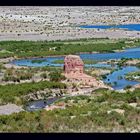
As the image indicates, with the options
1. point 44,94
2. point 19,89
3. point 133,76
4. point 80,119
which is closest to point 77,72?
point 44,94

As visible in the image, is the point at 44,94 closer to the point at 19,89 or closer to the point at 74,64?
the point at 19,89

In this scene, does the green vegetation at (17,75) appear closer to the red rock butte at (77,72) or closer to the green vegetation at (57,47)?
the red rock butte at (77,72)

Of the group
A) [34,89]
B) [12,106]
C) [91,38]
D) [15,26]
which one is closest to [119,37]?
[91,38]

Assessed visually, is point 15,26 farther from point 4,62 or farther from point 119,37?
point 4,62

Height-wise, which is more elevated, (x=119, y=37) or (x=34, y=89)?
(x=34, y=89)

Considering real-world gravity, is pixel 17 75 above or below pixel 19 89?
below

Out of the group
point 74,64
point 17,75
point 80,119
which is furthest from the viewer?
point 17,75

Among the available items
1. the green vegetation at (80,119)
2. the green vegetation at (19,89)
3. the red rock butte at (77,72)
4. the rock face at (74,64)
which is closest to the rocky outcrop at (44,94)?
the green vegetation at (19,89)
